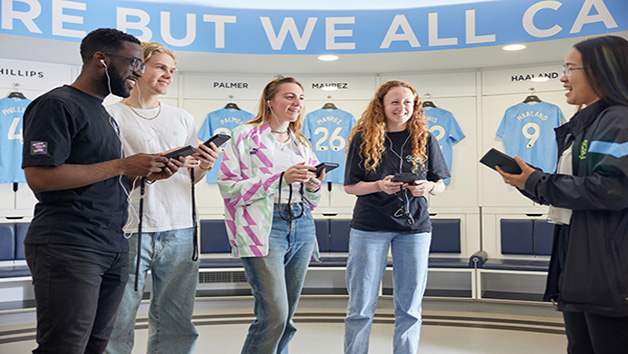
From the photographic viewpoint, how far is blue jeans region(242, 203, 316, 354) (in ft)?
9.02

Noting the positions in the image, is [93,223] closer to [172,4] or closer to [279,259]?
[279,259]

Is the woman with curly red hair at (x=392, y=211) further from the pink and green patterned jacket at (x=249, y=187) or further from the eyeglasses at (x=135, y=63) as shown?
the eyeglasses at (x=135, y=63)

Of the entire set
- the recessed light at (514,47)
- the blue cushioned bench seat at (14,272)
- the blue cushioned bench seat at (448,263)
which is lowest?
the blue cushioned bench seat at (448,263)

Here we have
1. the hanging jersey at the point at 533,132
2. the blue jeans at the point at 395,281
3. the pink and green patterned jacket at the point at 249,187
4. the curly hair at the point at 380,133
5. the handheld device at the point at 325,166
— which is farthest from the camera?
the hanging jersey at the point at 533,132

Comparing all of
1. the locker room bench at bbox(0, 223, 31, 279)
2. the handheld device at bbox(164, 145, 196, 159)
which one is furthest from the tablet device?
the locker room bench at bbox(0, 223, 31, 279)

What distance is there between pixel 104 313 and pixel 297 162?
1273 mm

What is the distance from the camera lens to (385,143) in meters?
3.15

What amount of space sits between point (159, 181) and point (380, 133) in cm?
123

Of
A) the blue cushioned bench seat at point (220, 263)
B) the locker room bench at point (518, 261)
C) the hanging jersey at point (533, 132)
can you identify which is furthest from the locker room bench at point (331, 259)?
the hanging jersey at point (533, 132)

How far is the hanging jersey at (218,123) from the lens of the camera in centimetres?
656

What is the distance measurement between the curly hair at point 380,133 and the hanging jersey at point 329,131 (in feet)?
11.3

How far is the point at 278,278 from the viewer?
109 inches

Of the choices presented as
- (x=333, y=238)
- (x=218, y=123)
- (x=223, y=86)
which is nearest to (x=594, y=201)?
(x=333, y=238)

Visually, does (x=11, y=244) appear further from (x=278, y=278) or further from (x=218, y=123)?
(x=278, y=278)
